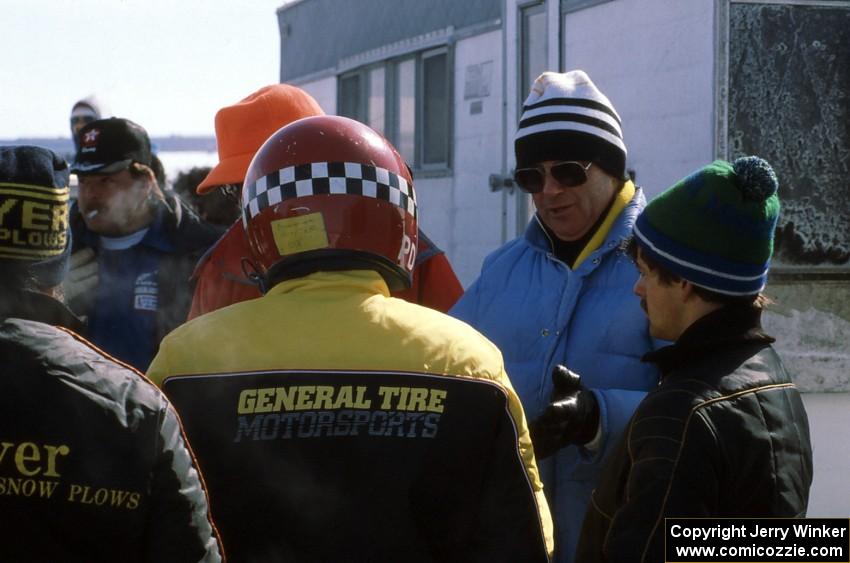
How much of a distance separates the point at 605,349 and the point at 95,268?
245cm

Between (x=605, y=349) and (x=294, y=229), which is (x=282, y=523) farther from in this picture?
(x=605, y=349)

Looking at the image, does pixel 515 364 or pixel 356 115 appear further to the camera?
pixel 356 115

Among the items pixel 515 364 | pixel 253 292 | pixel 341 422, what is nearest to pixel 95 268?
pixel 253 292

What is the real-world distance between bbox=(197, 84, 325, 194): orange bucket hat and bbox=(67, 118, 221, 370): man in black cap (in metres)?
1.02

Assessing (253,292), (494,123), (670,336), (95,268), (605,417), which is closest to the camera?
(670,336)

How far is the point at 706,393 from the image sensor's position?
2.21 metres

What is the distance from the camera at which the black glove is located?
8.93ft

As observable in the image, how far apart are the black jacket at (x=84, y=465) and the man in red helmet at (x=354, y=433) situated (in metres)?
0.12

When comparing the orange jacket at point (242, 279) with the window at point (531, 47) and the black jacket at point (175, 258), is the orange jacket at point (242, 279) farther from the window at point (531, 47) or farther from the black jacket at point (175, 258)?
the window at point (531, 47)

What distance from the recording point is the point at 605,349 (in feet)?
9.86

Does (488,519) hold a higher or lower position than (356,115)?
lower

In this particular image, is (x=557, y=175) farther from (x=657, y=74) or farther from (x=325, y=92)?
(x=325, y=92)

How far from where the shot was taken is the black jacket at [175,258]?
465 centimetres

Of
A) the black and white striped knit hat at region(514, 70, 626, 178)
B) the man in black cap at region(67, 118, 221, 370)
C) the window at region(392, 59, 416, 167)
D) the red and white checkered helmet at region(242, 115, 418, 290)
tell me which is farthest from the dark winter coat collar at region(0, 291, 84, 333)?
the window at region(392, 59, 416, 167)
